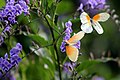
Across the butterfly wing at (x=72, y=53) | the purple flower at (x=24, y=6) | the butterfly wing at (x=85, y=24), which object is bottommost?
the butterfly wing at (x=72, y=53)

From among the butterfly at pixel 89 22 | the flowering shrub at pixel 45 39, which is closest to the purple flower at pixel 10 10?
the flowering shrub at pixel 45 39

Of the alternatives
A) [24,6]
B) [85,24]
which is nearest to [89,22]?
[85,24]

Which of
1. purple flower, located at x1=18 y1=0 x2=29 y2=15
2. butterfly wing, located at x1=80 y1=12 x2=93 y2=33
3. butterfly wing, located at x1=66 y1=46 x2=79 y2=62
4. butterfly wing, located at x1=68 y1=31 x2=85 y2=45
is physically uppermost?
purple flower, located at x1=18 y1=0 x2=29 y2=15

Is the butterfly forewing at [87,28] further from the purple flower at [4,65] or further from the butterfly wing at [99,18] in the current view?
the purple flower at [4,65]

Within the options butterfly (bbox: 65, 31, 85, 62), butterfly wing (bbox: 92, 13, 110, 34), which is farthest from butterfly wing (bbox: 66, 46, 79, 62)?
butterfly wing (bbox: 92, 13, 110, 34)

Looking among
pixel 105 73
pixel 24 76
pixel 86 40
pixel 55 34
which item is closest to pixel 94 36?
pixel 86 40

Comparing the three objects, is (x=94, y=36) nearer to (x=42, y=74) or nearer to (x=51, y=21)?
(x=42, y=74)

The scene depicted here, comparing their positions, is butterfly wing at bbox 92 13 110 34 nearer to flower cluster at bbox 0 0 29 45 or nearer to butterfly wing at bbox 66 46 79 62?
butterfly wing at bbox 66 46 79 62

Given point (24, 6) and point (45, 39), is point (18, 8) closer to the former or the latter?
point (24, 6)
